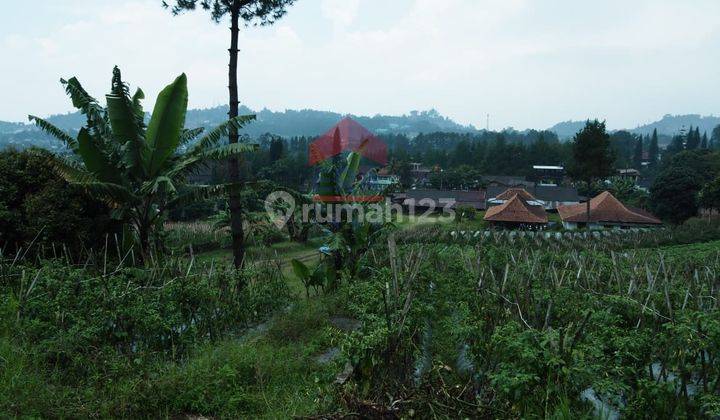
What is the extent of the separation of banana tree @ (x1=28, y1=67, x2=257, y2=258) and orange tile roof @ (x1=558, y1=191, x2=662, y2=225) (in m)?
27.6

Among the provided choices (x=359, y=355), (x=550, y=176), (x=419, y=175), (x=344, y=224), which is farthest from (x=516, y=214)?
(x=419, y=175)

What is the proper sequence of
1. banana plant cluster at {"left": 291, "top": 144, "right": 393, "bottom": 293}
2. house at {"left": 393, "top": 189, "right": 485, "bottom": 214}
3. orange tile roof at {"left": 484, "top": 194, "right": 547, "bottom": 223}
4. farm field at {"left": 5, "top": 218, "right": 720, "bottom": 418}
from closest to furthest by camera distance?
farm field at {"left": 5, "top": 218, "right": 720, "bottom": 418} < banana plant cluster at {"left": 291, "top": 144, "right": 393, "bottom": 293} < orange tile roof at {"left": 484, "top": 194, "right": 547, "bottom": 223} < house at {"left": 393, "top": 189, "right": 485, "bottom": 214}

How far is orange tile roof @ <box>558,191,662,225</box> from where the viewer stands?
1143 inches

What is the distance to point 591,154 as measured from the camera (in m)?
24.9

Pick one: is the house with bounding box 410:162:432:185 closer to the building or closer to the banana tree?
the building

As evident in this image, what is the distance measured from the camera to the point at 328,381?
342cm

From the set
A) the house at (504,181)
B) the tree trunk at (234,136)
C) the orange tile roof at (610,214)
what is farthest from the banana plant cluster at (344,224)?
the house at (504,181)

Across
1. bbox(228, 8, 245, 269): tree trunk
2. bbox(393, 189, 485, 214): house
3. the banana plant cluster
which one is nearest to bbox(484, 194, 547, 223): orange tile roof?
bbox(393, 189, 485, 214): house

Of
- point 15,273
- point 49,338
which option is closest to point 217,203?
point 15,273

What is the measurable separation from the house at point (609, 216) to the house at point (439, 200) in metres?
9.72

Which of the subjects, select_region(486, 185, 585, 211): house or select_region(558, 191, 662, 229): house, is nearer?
select_region(558, 191, 662, 229): house

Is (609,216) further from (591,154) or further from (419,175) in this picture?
(419,175)

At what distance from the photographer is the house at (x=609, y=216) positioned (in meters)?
29.1

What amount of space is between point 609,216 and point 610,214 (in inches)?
7.0
